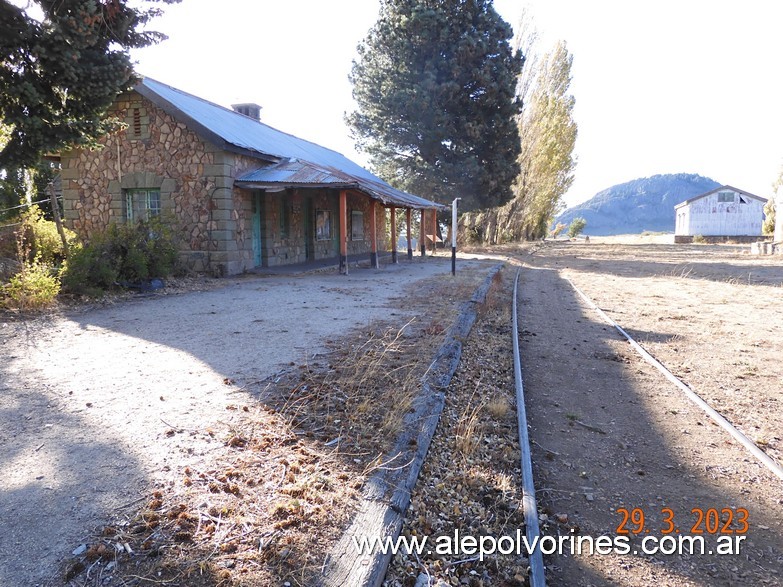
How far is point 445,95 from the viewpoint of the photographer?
25.7 m

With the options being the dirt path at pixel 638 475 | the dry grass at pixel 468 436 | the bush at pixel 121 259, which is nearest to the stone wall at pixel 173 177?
the bush at pixel 121 259

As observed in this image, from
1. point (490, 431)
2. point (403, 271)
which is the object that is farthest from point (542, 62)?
point (490, 431)

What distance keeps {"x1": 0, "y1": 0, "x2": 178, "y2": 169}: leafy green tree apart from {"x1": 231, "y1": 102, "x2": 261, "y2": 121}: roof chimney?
1296 centimetres

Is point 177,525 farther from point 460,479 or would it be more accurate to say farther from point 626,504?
point 626,504

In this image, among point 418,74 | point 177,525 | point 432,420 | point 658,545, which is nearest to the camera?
point 177,525

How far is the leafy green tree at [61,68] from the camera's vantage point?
7.96m

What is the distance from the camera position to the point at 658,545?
2945 mm

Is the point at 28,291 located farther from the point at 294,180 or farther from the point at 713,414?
the point at 713,414

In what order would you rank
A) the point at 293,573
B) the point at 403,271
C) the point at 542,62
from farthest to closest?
1. the point at 542,62
2. the point at 403,271
3. the point at 293,573

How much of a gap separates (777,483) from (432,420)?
2.36 meters

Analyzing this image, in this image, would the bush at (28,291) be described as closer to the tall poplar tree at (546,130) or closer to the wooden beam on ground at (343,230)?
the wooden beam on ground at (343,230)

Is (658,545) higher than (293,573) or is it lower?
lower

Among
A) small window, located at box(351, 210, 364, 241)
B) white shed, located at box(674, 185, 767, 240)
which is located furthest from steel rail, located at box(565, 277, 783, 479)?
white shed, located at box(674, 185, 767, 240)

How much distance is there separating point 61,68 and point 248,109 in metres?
14.4
